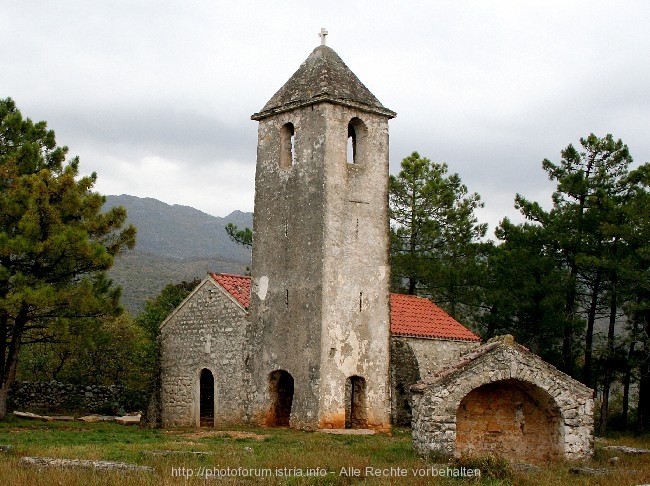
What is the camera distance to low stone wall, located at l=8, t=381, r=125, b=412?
112 feet

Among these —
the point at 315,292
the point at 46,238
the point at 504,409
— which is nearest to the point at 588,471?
the point at 504,409

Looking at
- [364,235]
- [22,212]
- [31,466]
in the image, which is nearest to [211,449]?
[31,466]

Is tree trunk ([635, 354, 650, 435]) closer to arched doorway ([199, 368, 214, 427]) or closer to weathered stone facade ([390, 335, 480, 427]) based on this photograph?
weathered stone facade ([390, 335, 480, 427])

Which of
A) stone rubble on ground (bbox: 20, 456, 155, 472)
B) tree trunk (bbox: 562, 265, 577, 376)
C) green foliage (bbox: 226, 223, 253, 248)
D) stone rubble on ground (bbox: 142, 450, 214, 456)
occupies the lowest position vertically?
stone rubble on ground (bbox: 142, 450, 214, 456)

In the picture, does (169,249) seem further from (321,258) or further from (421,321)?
(321,258)

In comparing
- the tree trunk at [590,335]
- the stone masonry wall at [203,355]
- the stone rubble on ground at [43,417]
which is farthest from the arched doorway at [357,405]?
the tree trunk at [590,335]

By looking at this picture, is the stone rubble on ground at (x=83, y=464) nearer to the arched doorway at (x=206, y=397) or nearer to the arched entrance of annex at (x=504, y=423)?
the arched entrance of annex at (x=504, y=423)

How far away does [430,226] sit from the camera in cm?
4169

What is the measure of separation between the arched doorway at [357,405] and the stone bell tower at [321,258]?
0.03m

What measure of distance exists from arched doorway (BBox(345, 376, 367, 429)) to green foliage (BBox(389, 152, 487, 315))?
1452cm

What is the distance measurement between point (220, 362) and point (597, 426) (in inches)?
669

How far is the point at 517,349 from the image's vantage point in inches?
728

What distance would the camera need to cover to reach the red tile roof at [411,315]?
2900cm

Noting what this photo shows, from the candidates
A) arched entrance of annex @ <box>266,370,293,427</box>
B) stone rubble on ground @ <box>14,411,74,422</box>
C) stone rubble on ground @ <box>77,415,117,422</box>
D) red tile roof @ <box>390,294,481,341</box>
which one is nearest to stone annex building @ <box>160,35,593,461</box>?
arched entrance of annex @ <box>266,370,293,427</box>
